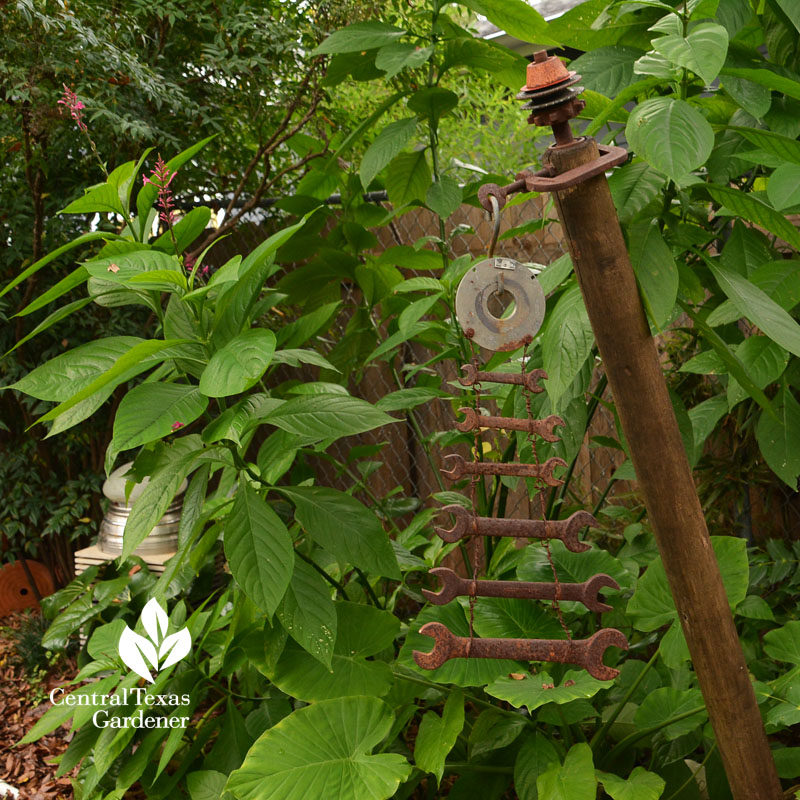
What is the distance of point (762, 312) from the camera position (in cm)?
96

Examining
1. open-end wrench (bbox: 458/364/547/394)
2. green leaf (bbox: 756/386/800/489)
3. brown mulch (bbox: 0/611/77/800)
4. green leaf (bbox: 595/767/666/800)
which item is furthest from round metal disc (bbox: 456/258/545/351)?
brown mulch (bbox: 0/611/77/800)

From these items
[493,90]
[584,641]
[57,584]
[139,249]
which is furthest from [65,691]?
[493,90]

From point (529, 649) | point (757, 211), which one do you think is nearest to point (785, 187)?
point (757, 211)

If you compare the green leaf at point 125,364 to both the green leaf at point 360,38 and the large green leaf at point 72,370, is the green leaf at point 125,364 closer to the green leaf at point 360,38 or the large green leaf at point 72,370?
the large green leaf at point 72,370

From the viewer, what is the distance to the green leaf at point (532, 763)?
1309 mm

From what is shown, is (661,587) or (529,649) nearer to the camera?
(529,649)

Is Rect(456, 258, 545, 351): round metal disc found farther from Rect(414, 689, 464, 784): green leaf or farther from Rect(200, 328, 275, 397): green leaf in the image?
Rect(414, 689, 464, 784): green leaf

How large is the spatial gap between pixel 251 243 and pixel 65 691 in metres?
1.91

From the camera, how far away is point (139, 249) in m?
1.32

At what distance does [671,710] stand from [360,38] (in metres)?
1.35

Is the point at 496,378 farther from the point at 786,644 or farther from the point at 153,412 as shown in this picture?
the point at 786,644

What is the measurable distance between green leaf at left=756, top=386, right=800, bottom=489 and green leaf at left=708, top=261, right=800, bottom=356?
15.1 inches

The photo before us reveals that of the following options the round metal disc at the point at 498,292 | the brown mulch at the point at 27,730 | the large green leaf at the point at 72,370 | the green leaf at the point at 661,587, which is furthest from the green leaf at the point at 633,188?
the brown mulch at the point at 27,730

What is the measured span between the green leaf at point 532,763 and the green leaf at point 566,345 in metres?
0.65
